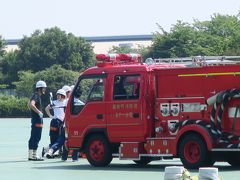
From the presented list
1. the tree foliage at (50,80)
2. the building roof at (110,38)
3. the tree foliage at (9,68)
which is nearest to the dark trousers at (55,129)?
the tree foliage at (50,80)

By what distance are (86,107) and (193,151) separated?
3.06 m

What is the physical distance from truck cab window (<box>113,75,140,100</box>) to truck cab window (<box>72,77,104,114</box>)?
0.38m

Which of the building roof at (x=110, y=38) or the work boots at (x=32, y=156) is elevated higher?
the building roof at (x=110, y=38)

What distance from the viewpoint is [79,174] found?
19.3 m

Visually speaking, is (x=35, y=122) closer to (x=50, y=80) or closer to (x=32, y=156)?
(x=32, y=156)

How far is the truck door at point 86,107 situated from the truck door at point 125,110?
26 cm

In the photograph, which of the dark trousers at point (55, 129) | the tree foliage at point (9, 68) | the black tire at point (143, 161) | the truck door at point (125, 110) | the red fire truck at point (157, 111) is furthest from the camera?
the tree foliage at point (9, 68)

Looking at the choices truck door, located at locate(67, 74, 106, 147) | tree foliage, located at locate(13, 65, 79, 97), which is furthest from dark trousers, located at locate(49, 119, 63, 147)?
tree foliage, located at locate(13, 65, 79, 97)

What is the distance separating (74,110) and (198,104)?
3397 mm

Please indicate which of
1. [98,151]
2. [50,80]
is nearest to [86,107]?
[98,151]

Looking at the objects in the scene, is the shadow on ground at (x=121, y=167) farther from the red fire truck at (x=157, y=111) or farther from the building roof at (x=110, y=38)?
the building roof at (x=110, y=38)

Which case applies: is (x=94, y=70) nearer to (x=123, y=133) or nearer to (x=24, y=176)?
(x=123, y=133)

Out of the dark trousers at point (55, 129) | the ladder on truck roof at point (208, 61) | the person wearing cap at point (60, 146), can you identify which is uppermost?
the ladder on truck roof at point (208, 61)

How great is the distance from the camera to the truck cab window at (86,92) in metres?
21.2
